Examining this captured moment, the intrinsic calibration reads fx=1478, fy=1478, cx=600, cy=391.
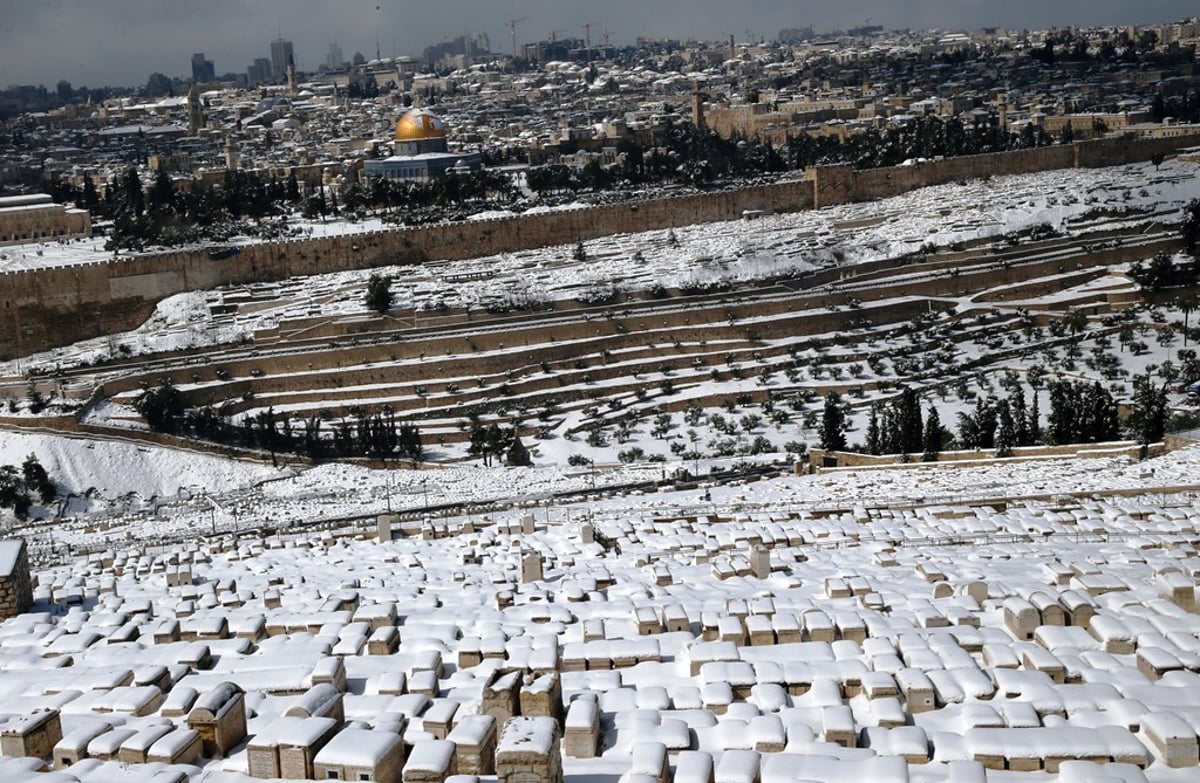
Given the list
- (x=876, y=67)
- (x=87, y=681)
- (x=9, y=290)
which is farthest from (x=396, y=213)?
(x=876, y=67)

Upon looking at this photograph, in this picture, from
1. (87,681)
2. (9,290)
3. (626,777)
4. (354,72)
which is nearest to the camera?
(626,777)

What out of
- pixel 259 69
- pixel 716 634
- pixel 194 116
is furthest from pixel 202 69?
pixel 716 634

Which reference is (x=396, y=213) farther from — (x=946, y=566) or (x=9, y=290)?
(x=946, y=566)

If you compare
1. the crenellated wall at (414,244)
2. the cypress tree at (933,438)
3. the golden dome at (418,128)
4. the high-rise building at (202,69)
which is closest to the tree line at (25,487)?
the crenellated wall at (414,244)

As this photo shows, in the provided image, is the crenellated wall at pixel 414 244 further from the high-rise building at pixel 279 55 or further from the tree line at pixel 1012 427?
the high-rise building at pixel 279 55

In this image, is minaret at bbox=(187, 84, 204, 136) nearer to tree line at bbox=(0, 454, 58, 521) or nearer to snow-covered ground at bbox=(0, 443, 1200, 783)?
tree line at bbox=(0, 454, 58, 521)

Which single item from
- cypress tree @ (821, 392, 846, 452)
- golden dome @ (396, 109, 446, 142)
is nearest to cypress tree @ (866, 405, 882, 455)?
cypress tree @ (821, 392, 846, 452)
